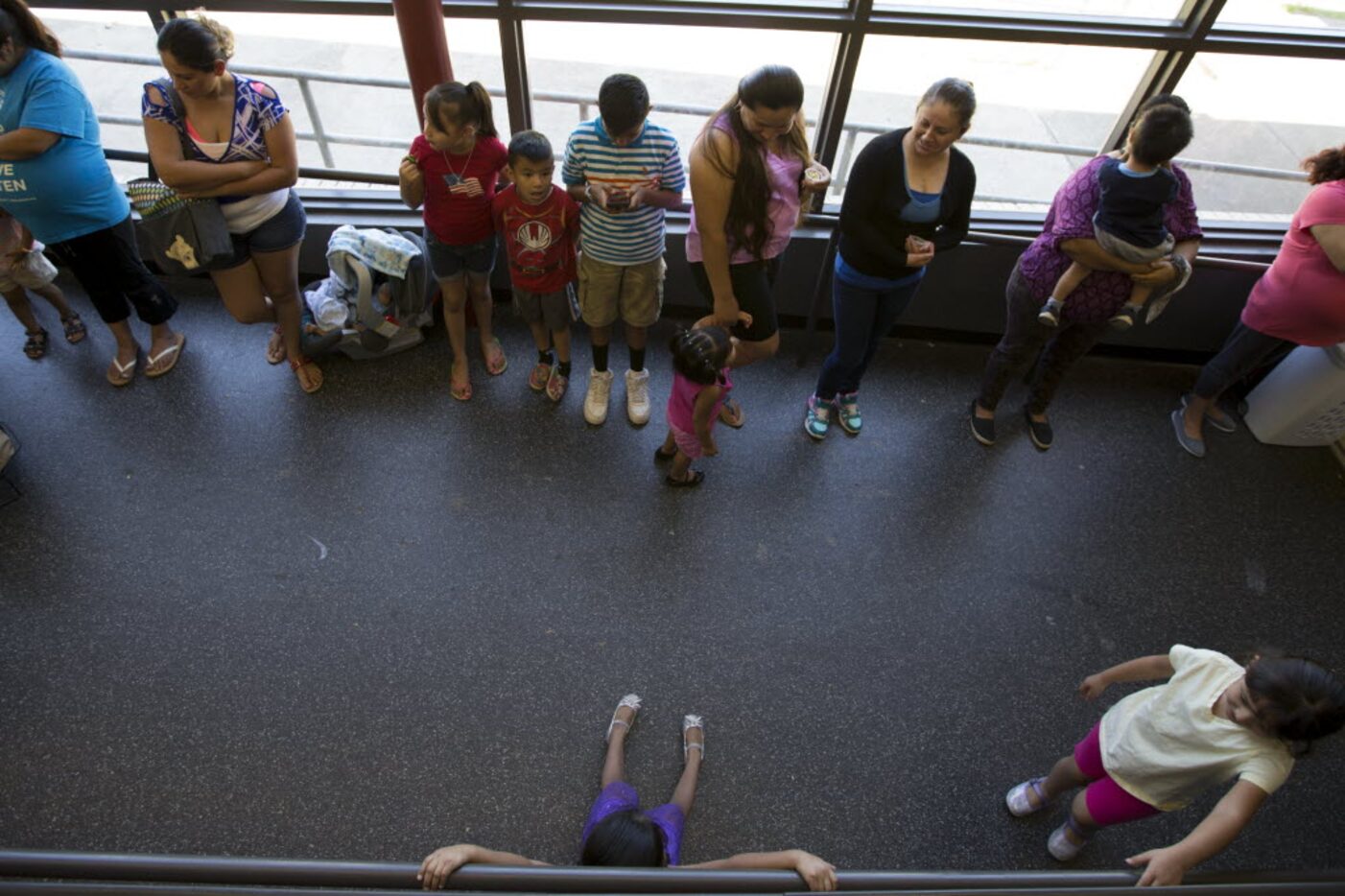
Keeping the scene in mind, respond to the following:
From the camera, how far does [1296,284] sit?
2760mm

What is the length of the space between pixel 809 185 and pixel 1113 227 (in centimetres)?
101

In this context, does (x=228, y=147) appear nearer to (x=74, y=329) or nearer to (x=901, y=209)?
(x=74, y=329)

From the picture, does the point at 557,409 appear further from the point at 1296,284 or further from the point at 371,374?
the point at 1296,284

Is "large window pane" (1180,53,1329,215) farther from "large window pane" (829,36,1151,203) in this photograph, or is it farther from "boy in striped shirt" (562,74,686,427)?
"boy in striped shirt" (562,74,686,427)

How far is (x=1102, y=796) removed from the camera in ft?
6.37

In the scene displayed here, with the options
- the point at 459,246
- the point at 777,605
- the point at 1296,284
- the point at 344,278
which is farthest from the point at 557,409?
the point at 1296,284

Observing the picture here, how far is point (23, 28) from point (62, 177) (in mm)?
442

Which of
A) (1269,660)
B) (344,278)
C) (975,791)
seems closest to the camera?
(1269,660)

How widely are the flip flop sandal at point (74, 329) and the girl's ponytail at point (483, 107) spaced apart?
217 centimetres

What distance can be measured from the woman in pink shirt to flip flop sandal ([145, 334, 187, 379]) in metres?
4.38

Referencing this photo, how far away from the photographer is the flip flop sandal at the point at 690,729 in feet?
7.50

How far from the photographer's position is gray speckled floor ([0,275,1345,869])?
221cm

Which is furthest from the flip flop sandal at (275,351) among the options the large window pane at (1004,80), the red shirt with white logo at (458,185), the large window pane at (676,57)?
the large window pane at (1004,80)

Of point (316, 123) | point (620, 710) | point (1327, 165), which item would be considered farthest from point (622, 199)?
point (1327, 165)
